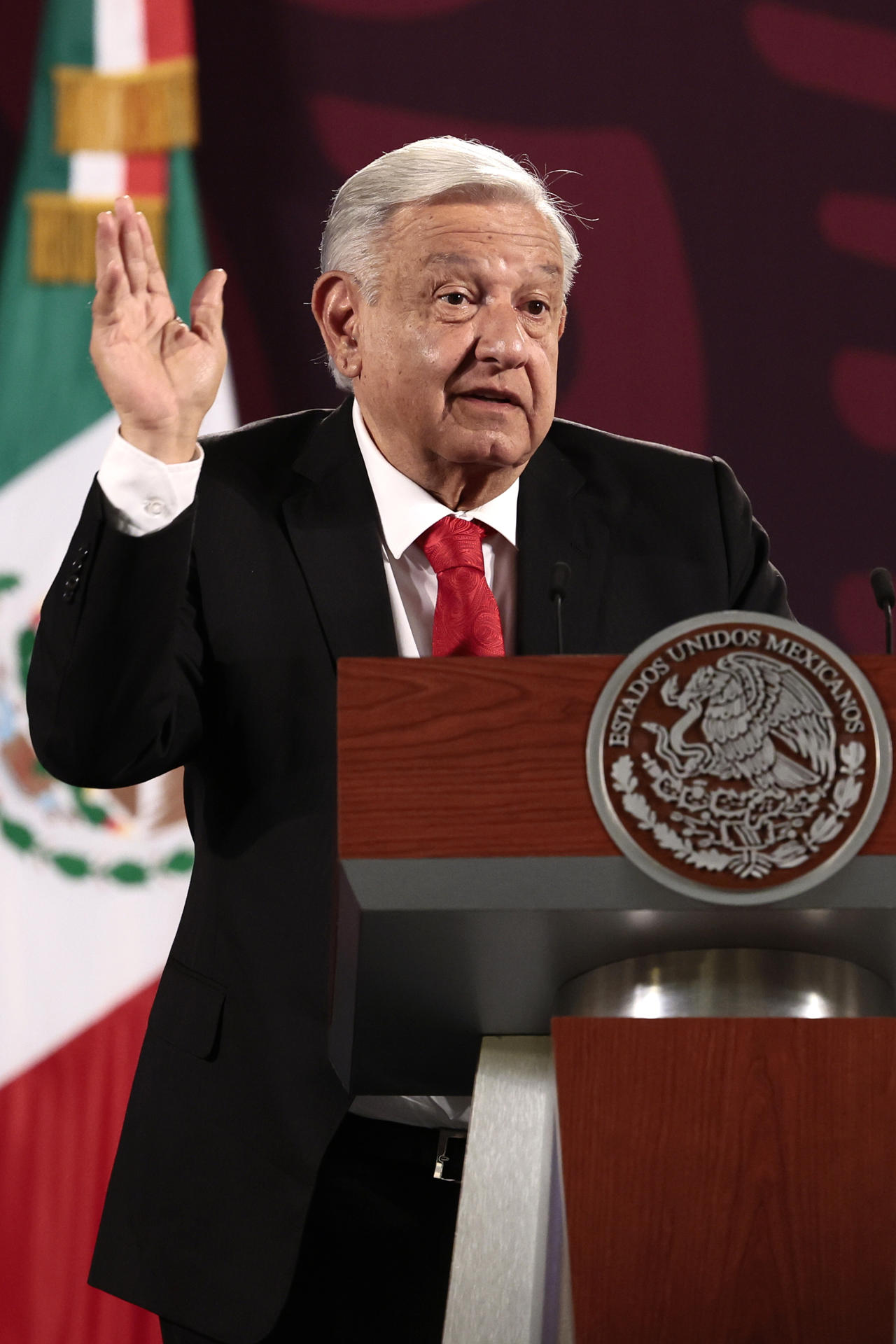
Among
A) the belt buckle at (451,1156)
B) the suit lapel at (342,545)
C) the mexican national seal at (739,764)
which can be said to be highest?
the suit lapel at (342,545)

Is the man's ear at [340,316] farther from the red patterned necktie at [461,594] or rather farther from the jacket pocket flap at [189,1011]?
the jacket pocket flap at [189,1011]

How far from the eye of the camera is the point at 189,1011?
1456 millimetres

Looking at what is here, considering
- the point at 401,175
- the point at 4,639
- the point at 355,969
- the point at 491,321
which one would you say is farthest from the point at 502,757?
the point at 4,639

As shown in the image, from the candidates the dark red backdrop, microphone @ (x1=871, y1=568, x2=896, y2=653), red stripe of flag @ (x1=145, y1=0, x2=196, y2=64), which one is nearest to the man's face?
microphone @ (x1=871, y1=568, x2=896, y2=653)

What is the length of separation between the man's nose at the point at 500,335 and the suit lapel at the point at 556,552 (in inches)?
5.3

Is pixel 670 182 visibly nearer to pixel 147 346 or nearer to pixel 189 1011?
pixel 147 346

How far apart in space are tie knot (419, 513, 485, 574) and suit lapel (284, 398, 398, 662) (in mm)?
57

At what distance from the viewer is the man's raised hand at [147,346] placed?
1298 millimetres

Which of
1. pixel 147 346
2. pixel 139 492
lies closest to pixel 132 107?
pixel 147 346

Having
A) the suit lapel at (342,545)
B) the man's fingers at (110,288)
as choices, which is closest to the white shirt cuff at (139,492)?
the man's fingers at (110,288)

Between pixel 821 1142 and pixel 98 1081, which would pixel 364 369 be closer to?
pixel 821 1142

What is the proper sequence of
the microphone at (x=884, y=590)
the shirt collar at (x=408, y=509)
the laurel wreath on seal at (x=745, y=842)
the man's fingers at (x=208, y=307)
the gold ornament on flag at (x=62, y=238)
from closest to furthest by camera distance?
the laurel wreath on seal at (x=745, y=842) → the microphone at (x=884, y=590) → the man's fingers at (x=208, y=307) → the shirt collar at (x=408, y=509) → the gold ornament on flag at (x=62, y=238)

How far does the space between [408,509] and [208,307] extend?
0.34 meters

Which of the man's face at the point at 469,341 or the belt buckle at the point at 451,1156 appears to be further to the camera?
the man's face at the point at 469,341
